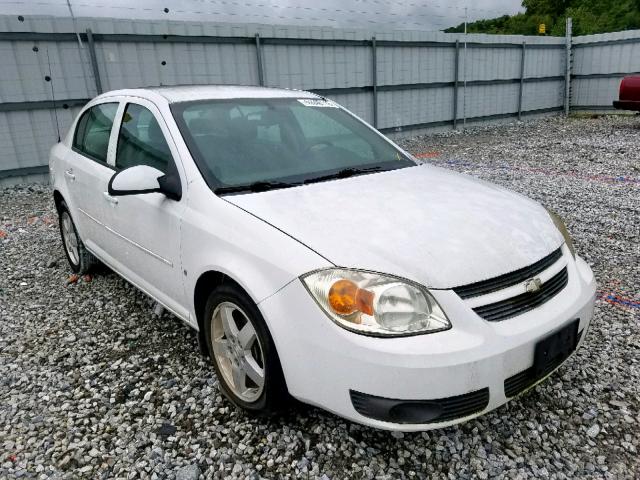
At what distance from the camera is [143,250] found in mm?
2803

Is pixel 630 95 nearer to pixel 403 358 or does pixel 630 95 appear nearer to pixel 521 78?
pixel 521 78

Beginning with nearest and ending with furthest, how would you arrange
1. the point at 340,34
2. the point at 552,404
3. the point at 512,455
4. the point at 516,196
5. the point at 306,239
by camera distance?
the point at 306,239, the point at 512,455, the point at 552,404, the point at 516,196, the point at 340,34

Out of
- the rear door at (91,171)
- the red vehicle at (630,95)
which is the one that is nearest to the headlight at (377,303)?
the rear door at (91,171)

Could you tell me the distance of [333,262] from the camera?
5.85ft

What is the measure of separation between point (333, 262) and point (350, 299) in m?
0.15

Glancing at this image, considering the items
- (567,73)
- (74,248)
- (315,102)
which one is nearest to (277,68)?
(74,248)

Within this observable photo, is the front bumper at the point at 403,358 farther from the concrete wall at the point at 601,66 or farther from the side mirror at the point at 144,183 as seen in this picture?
the concrete wall at the point at 601,66

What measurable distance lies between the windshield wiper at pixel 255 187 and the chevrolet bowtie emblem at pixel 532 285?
119 cm

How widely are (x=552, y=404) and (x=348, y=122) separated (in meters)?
2.14

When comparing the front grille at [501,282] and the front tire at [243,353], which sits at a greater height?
the front grille at [501,282]

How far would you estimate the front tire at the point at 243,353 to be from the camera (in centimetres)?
199

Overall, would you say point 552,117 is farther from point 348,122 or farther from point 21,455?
point 21,455

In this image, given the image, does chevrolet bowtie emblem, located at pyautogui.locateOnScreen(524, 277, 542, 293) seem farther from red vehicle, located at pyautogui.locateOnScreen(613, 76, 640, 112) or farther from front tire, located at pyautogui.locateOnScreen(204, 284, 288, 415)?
red vehicle, located at pyautogui.locateOnScreen(613, 76, 640, 112)

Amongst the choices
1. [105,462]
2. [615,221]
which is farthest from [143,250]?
[615,221]
